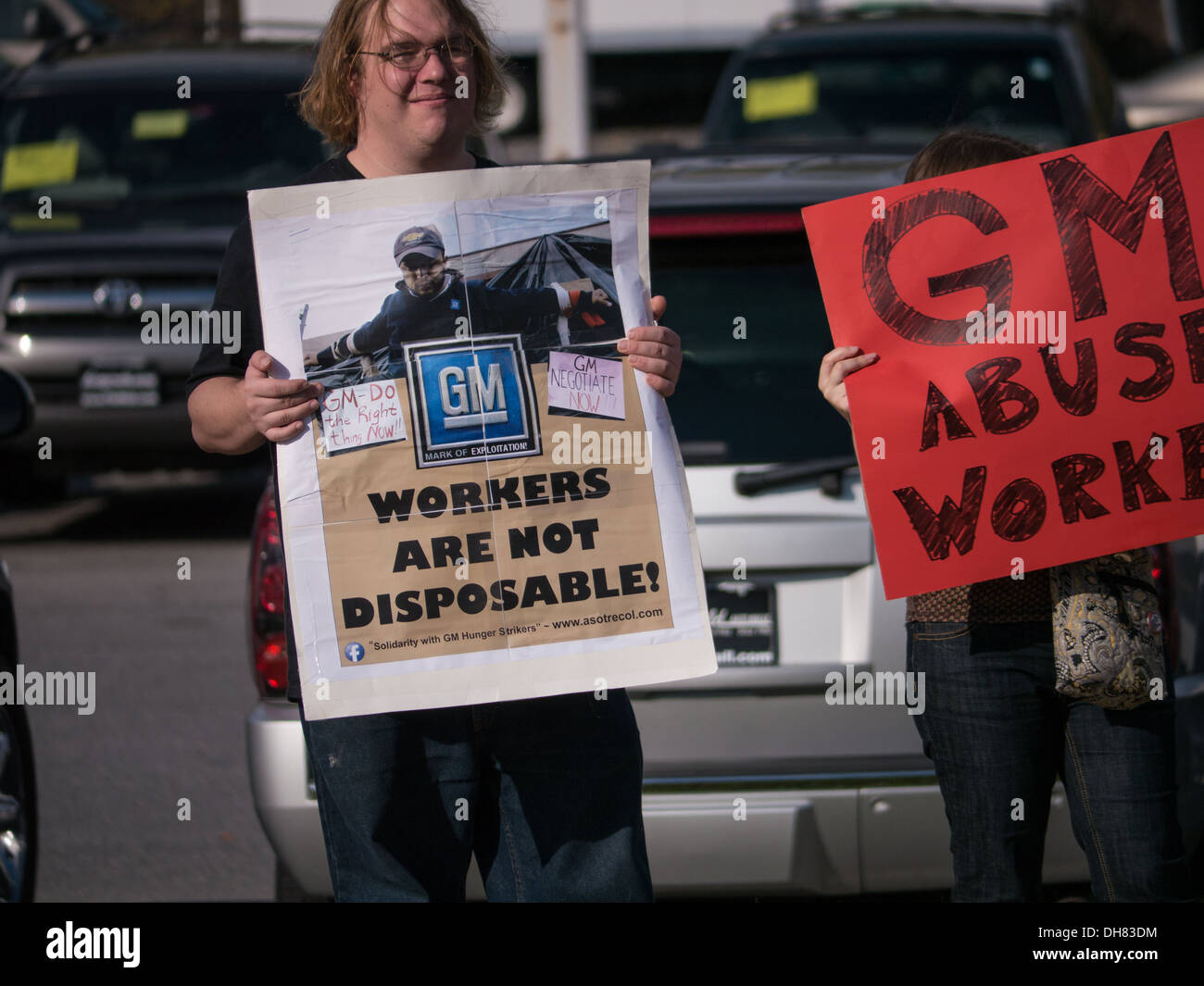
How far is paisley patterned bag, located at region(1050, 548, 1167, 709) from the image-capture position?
2.62 m

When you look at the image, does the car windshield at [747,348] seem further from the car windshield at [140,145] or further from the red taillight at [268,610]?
the car windshield at [140,145]

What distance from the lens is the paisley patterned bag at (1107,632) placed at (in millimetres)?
2625

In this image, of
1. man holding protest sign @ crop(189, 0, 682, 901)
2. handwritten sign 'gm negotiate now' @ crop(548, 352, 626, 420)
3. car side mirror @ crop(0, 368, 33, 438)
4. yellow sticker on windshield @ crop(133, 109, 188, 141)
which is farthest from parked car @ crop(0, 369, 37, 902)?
yellow sticker on windshield @ crop(133, 109, 188, 141)

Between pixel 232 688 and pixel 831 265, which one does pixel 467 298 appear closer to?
pixel 831 265

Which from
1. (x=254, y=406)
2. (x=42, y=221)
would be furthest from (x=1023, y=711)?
(x=42, y=221)

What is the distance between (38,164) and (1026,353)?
7378 millimetres

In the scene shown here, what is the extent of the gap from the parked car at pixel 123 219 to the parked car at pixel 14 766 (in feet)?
14.1

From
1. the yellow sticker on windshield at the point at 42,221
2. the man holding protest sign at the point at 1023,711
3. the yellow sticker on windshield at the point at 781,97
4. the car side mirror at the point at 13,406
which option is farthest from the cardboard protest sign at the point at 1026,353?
the yellow sticker on windshield at the point at 42,221

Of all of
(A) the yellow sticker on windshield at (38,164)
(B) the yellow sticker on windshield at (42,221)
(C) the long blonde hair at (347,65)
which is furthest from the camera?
(A) the yellow sticker on windshield at (38,164)

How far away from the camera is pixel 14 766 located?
368cm

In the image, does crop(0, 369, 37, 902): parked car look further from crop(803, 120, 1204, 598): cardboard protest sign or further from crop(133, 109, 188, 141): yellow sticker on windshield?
crop(133, 109, 188, 141): yellow sticker on windshield

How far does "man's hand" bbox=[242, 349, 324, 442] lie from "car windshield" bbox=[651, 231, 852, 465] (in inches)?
49.6
